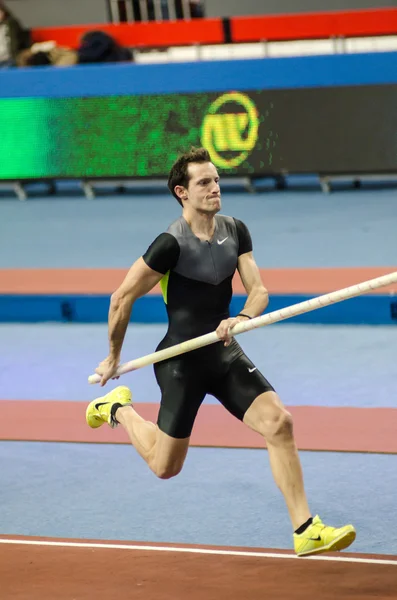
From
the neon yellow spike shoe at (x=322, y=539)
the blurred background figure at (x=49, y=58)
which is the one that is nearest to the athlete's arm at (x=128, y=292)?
the neon yellow spike shoe at (x=322, y=539)

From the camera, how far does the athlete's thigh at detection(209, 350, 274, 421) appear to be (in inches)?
191

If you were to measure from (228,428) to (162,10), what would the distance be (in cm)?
1233

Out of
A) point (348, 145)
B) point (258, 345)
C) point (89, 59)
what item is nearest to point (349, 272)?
point (258, 345)

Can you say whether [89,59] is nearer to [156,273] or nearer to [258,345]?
[258,345]

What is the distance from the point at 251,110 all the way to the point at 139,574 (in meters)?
8.24

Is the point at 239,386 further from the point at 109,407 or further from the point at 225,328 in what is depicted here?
the point at 109,407

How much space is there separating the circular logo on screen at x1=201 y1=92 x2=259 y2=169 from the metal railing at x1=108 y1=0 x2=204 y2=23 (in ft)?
18.7

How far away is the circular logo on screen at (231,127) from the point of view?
1234cm

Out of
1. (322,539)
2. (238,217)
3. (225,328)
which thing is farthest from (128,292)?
(238,217)

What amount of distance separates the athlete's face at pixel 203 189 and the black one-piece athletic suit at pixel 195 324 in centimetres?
13

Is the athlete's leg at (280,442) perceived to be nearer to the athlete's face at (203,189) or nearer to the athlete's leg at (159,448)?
the athlete's leg at (159,448)

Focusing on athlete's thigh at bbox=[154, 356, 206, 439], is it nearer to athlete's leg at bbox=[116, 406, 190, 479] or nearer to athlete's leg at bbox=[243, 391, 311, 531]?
athlete's leg at bbox=[116, 406, 190, 479]

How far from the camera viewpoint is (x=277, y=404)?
15.5 ft

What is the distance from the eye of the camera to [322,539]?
4480 mm
